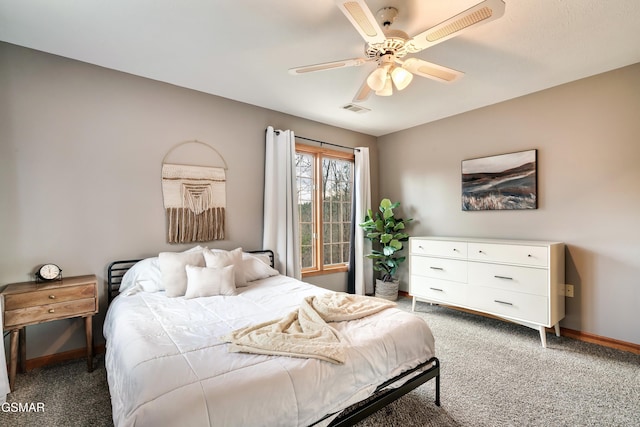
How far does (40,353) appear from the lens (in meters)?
2.52

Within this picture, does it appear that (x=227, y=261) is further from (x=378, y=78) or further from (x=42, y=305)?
(x=378, y=78)

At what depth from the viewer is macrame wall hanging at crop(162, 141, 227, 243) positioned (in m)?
3.12

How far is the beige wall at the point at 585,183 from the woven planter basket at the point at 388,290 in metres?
1.27

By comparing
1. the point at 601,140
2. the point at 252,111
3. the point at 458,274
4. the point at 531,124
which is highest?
the point at 252,111

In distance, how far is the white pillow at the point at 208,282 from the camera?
251cm

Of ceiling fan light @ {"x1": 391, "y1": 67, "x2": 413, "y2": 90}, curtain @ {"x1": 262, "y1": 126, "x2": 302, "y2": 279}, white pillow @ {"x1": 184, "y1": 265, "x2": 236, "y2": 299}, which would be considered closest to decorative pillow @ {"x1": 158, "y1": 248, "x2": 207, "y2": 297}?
white pillow @ {"x1": 184, "y1": 265, "x2": 236, "y2": 299}

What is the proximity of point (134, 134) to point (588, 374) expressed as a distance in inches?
176

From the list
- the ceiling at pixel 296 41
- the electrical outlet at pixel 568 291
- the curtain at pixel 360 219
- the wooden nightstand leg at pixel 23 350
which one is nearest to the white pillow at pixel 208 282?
the wooden nightstand leg at pixel 23 350

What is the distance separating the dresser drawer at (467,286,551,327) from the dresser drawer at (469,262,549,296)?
53 millimetres

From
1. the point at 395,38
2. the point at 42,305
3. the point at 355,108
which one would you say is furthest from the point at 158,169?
the point at 395,38

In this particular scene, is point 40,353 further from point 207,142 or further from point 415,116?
point 415,116

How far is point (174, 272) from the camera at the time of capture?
8.46 feet

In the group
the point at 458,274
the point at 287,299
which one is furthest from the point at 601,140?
the point at 287,299

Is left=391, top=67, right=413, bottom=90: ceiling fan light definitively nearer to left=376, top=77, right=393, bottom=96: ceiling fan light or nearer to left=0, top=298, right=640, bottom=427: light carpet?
left=376, top=77, right=393, bottom=96: ceiling fan light
